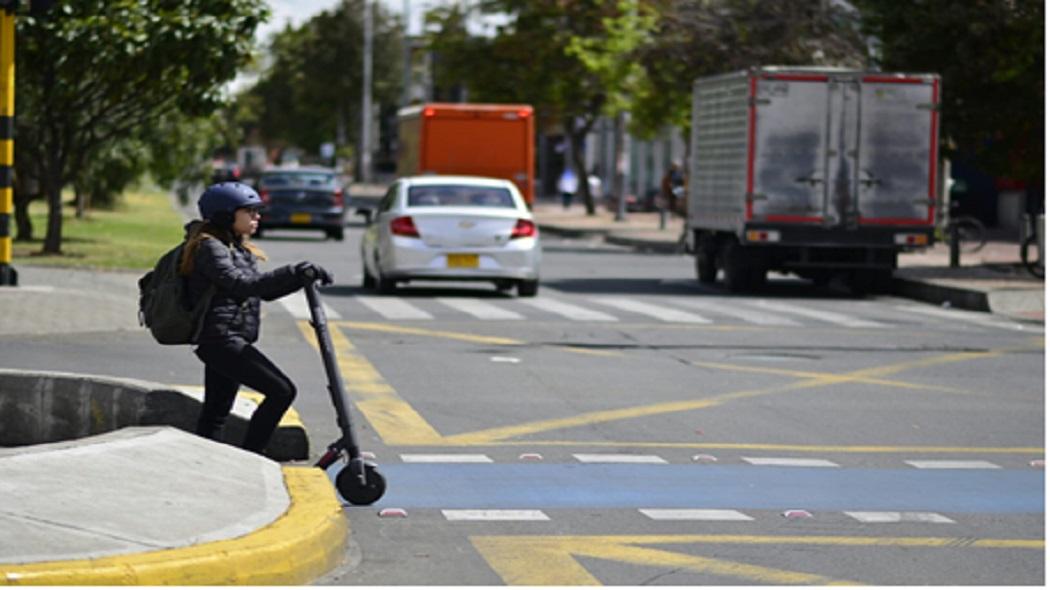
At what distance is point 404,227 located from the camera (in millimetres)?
25484

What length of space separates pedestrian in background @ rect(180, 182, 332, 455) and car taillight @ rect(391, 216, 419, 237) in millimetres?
15203

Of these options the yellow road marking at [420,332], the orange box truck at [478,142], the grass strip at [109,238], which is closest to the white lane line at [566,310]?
the yellow road marking at [420,332]

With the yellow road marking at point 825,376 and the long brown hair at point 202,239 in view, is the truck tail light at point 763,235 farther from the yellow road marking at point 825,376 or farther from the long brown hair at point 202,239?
the long brown hair at point 202,239

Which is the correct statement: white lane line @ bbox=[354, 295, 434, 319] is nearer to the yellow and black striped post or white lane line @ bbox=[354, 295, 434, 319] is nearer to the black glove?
the yellow and black striped post

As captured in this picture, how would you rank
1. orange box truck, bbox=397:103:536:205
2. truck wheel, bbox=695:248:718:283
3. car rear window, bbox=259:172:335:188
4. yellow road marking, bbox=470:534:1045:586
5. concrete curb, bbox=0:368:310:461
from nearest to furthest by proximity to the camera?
yellow road marking, bbox=470:534:1045:586 → concrete curb, bbox=0:368:310:461 → truck wheel, bbox=695:248:718:283 → car rear window, bbox=259:172:335:188 → orange box truck, bbox=397:103:536:205

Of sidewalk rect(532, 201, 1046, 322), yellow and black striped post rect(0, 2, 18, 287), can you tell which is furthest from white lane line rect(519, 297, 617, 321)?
yellow and black striped post rect(0, 2, 18, 287)

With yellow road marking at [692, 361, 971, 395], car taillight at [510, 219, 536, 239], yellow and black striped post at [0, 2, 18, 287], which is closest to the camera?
yellow road marking at [692, 361, 971, 395]

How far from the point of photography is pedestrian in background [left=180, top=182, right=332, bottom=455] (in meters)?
9.66

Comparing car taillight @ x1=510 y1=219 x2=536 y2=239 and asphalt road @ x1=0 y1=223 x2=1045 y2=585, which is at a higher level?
car taillight @ x1=510 y1=219 x2=536 y2=239

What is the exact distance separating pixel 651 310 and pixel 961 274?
778cm

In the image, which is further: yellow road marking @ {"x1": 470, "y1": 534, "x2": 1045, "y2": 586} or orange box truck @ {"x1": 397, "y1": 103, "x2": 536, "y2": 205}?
orange box truck @ {"x1": 397, "y1": 103, "x2": 536, "y2": 205}

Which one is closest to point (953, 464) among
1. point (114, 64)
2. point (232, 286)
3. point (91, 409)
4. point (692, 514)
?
point (692, 514)

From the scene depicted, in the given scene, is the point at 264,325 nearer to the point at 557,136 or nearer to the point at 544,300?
the point at 544,300

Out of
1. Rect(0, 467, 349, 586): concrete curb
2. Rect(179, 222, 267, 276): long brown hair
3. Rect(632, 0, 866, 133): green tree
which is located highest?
Rect(632, 0, 866, 133): green tree
